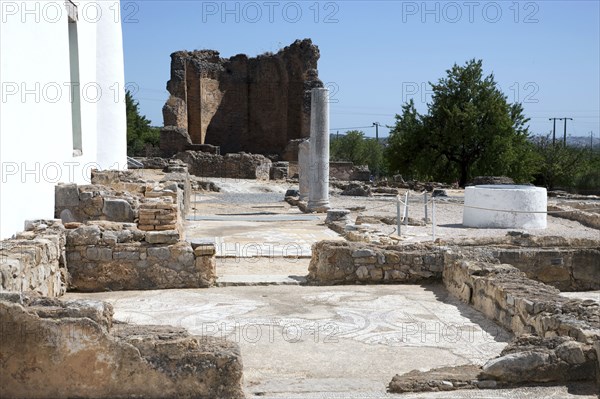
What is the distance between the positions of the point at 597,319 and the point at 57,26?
8333 millimetres

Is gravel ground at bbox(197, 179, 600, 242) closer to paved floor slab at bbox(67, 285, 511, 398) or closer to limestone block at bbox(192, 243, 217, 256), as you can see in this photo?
paved floor slab at bbox(67, 285, 511, 398)

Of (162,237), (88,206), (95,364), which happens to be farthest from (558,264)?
(95,364)

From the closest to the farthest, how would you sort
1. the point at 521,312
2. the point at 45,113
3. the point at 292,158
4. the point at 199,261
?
the point at 521,312
the point at 199,261
the point at 45,113
the point at 292,158

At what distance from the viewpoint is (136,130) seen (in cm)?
5506

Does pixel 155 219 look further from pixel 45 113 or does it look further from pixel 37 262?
pixel 37 262

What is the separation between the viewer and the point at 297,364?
5324mm

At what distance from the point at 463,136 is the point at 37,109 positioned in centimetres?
3134

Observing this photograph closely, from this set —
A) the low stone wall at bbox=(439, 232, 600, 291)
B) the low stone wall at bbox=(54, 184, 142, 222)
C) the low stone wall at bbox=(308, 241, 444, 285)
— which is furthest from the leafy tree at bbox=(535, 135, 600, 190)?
the low stone wall at bbox=(54, 184, 142, 222)

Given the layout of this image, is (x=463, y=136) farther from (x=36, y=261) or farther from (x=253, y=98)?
(x=36, y=261)

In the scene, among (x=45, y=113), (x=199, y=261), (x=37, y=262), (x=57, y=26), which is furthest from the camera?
(x=57, y=26)

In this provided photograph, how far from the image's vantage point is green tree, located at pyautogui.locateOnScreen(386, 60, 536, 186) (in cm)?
3731

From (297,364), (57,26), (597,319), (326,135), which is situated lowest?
(297,364)

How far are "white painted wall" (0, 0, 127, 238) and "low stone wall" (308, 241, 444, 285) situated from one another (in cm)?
371

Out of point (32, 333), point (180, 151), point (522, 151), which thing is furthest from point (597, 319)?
point (522, 151)
